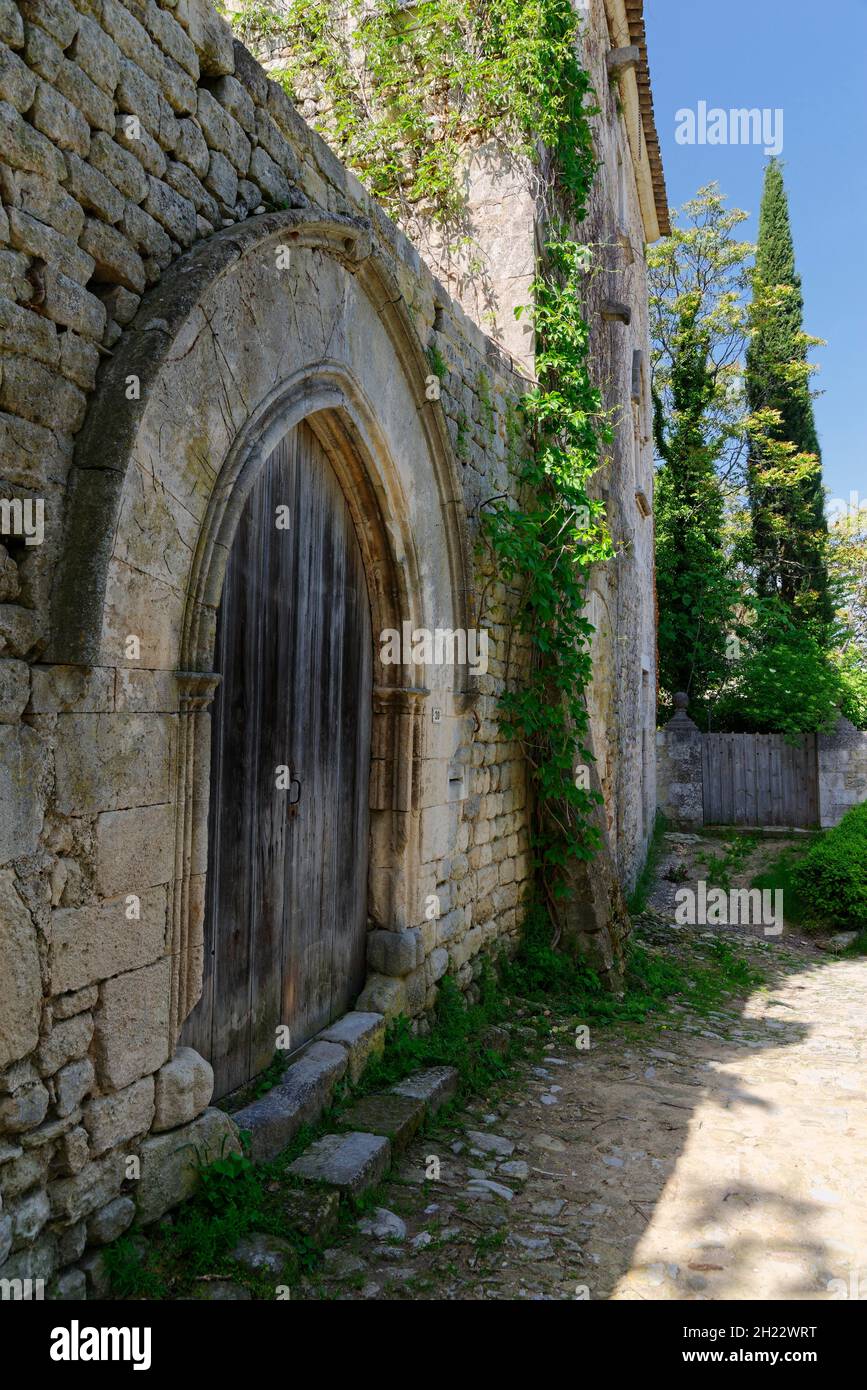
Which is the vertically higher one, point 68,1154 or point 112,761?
point 112,761

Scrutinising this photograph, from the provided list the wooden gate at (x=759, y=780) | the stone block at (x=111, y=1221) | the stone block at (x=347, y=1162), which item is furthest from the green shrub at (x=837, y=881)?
the stone block at (x=111, y=1221)

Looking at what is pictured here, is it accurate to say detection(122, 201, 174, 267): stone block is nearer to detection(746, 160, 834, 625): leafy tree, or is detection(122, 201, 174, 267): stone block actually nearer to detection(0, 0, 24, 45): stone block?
detection(0, 0, 24, 45): stone block

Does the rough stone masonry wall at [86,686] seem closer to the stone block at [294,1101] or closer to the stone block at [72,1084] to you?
the stone block at [72,1084]

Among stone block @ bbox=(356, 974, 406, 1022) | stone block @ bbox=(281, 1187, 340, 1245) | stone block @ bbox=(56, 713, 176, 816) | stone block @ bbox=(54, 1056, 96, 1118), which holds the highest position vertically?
stone block @ bbox=(56, 713, 176, 816)

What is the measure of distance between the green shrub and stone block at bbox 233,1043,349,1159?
6.10m

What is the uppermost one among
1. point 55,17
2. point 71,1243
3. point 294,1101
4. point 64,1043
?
point 55,17

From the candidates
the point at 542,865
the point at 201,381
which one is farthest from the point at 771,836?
the point at 201,381

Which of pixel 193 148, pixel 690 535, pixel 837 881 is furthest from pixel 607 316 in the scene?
pixel 690 535

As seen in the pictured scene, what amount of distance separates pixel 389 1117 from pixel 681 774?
11365mm

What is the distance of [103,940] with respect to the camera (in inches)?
88.7

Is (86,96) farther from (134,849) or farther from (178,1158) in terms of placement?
(178,1158)

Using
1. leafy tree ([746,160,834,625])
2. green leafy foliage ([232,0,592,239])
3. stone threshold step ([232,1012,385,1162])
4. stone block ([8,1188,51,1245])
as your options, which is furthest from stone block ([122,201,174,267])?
leafy tree ([746,160,834,625])

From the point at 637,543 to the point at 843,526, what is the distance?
527 inches

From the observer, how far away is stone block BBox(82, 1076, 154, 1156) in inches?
86.7
